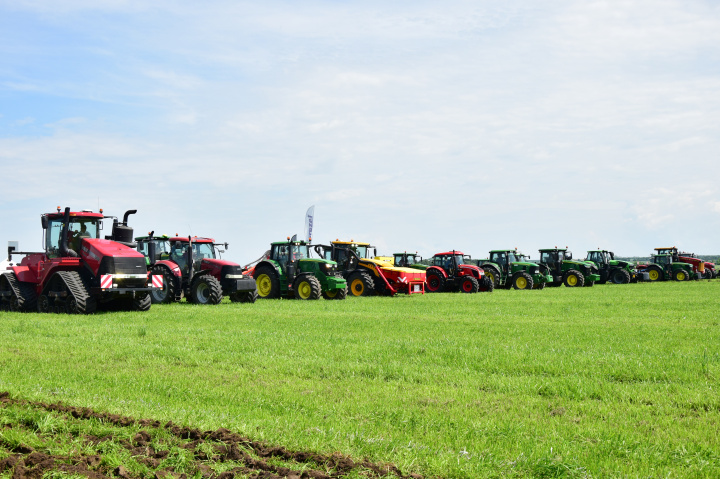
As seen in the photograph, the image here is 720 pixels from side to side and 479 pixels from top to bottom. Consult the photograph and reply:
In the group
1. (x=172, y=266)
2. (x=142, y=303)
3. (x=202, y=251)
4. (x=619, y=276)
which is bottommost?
(x=142, y=303)

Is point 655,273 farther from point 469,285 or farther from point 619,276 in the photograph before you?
point 469,285

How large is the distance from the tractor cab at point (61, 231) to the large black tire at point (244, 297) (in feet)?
16.3

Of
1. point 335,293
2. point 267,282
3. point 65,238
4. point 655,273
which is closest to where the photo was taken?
point 65,238

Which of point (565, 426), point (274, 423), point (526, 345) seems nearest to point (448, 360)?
point (526, 345)

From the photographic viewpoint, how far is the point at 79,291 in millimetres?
15523

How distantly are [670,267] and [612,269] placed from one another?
5.12 meters

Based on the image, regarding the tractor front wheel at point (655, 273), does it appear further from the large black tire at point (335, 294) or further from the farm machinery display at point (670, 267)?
the large black tire at point (335, 294)

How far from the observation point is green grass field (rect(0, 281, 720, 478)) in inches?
193

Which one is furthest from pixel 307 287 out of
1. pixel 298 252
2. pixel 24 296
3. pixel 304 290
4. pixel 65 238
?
pixel 24 296

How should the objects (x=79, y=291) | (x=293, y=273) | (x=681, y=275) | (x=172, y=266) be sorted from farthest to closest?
(x=681, y=275) → (x=293, y=273) → (x=172, y=266) → (x=79, y=291)

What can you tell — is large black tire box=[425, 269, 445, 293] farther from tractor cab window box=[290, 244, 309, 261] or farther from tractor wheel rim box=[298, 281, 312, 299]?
tractor wheel rim box=[298, 281, 312, 299]

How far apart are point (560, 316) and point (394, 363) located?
27.6ft

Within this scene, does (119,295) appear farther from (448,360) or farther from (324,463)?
(324,463)

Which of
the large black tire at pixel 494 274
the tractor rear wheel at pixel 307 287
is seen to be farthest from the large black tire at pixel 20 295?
the large black tire at pixel 494 274
